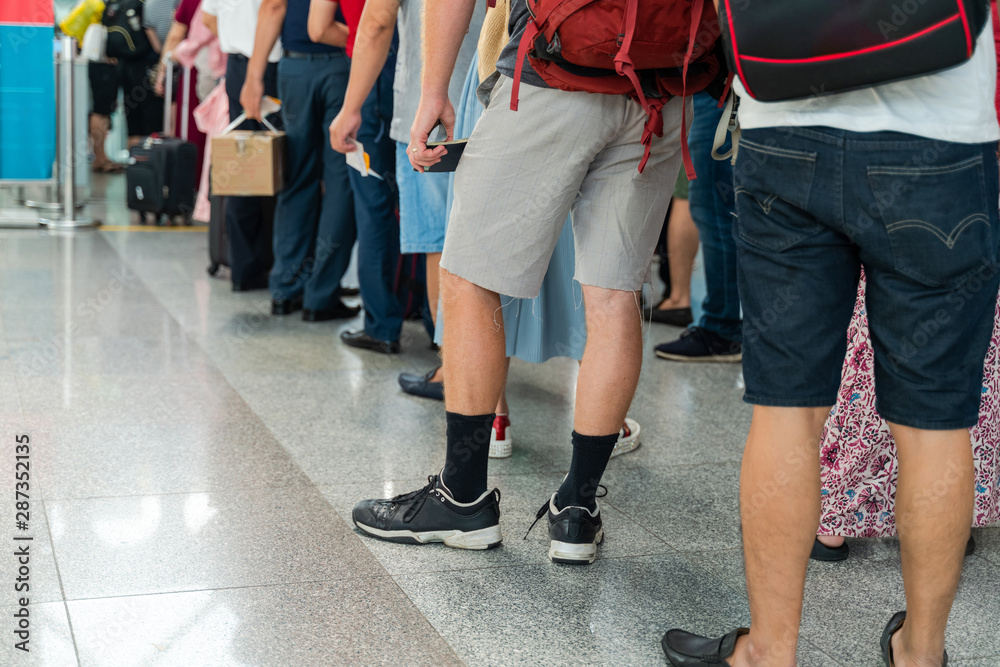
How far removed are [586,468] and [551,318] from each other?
0.80m

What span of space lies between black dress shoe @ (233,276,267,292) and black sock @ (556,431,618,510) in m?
3.11

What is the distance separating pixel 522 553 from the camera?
211cm

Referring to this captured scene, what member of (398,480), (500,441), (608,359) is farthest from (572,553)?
(500,441)

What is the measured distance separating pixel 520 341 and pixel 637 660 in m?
1.24

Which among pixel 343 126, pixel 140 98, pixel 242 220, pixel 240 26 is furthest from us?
pixel 140 98

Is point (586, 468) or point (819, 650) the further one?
point (586, 468)

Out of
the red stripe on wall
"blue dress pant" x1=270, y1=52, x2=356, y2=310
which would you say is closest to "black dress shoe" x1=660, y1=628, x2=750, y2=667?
"blue dress pant" x1=270, y1=52, x2=356, y2=310

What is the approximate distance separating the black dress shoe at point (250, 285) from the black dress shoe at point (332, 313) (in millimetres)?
632

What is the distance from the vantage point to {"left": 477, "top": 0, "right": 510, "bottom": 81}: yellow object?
207 cm

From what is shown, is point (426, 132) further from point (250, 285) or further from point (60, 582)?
point (250, 285)

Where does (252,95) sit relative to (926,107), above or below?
below

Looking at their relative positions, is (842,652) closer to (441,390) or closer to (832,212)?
(832,212)

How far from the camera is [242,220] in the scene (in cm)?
487

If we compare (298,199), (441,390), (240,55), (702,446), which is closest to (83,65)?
(240,55)
